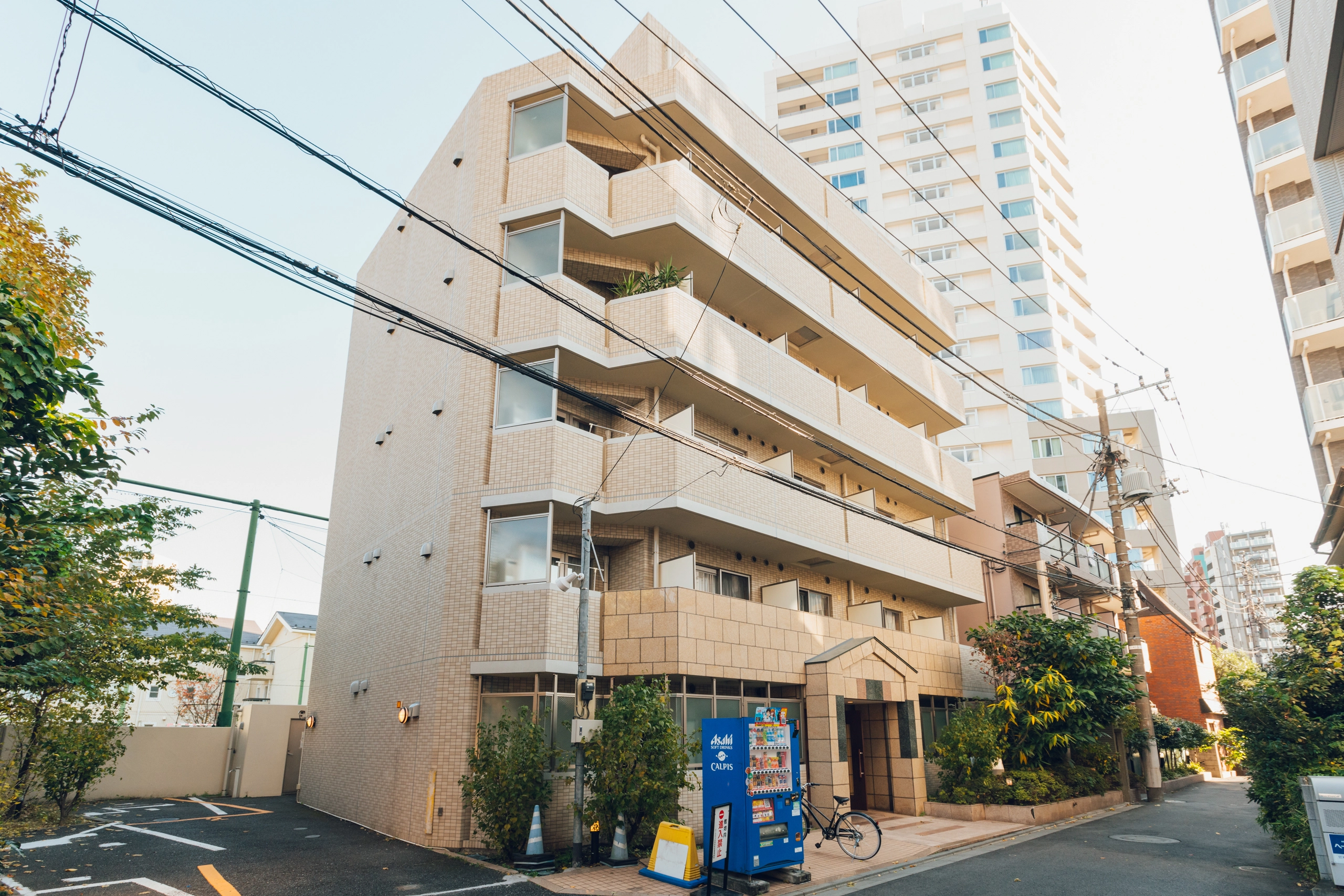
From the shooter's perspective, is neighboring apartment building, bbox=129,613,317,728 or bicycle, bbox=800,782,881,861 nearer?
bicycle, bbox=800,782,881,861

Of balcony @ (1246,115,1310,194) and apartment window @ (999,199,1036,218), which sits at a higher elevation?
apartment window @ (999,199,1036,218)

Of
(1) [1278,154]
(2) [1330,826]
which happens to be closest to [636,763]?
(2) [1330,826]

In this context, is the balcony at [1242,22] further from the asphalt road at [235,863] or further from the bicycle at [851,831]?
the asphalt road at [235,863]

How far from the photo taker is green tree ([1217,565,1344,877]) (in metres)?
13.3

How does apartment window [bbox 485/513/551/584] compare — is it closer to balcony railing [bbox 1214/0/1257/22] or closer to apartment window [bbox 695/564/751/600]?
apartment window [bbox 695/564/751/600]

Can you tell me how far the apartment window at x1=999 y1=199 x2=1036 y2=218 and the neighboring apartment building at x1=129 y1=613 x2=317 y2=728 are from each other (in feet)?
198

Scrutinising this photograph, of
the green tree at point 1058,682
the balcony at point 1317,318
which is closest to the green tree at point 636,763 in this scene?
the green tree at point 1058,682

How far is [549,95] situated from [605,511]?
417 inches

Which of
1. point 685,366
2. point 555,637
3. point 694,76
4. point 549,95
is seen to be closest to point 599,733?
point 555,637

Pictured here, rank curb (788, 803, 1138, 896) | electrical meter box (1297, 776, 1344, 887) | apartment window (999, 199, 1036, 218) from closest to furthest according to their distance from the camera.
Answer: electrical meter box (1297, 776, 1344, 887) < curb (788, 803, 1138, 896) < apartment window (999, 199, 1036, 218)

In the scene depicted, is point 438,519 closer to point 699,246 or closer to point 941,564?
point 699,246

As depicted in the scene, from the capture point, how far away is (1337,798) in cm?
1119

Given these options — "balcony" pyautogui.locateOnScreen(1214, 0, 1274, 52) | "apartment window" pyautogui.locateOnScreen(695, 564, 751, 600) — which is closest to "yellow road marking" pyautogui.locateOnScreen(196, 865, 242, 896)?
"apartment window" pyautogui.locateOnScreen(695, 564, 751, 600)

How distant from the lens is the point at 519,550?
16.0m
